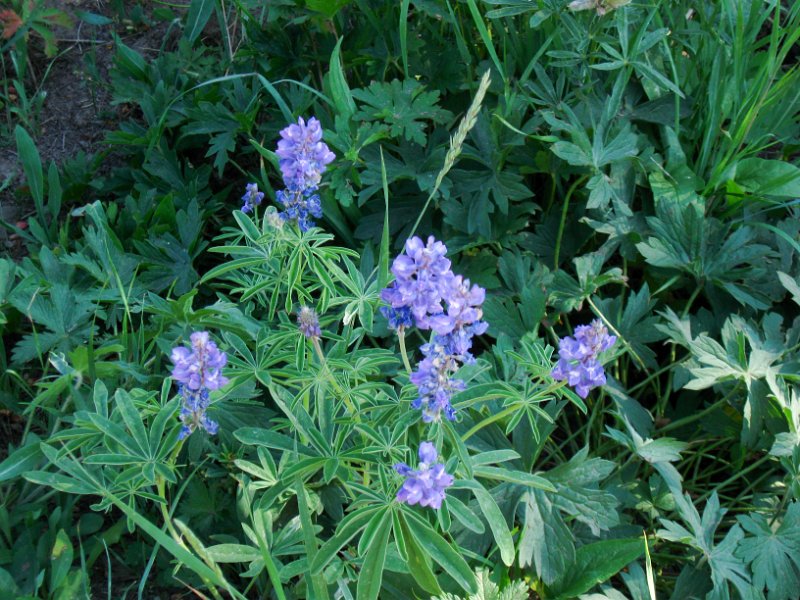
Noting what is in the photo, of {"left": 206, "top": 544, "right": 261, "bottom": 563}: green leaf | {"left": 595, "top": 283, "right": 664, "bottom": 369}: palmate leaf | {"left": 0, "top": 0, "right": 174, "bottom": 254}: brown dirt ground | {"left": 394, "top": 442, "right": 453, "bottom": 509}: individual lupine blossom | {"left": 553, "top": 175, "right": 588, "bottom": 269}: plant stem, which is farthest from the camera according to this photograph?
{"left": 0, "top": 0, "right": 174, "bottom": 254}: brown dirt ground

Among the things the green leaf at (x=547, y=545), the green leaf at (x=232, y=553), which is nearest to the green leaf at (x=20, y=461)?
the green leaf at (x=232, y=553)

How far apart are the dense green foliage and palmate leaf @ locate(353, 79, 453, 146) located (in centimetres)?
1

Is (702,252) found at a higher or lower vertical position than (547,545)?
higher

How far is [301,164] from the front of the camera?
1.74 metres

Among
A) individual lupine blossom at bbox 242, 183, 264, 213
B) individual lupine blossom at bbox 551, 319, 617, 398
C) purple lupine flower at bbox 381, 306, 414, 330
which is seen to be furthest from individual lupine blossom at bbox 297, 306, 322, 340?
individual lupine blossom at bbox 242, 183, 264, 213

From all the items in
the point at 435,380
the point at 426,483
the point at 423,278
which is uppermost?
the point at 423,278

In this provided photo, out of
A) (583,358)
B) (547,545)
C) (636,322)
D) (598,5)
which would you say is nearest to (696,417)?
(636,322)

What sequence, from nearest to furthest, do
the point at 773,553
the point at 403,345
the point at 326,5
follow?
the point at 403,345 → the point at 773,553 → the point at 326,5

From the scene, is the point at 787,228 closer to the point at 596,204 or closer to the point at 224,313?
the point at 596,204

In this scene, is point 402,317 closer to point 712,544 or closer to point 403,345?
point 403,345

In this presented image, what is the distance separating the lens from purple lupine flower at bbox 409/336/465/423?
145cm

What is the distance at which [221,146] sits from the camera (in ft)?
9.16

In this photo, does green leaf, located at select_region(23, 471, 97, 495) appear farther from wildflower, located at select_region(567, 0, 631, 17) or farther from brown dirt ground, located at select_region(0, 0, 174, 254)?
wildflower, located at select_region(567, 0, 631, 17)

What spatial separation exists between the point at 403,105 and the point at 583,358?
1.28 meters
